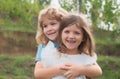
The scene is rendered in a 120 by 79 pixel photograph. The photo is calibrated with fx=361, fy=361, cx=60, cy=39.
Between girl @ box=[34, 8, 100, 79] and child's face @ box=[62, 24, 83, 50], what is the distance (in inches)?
4.5

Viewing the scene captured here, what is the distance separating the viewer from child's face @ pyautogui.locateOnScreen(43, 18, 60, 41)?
2.51 metres

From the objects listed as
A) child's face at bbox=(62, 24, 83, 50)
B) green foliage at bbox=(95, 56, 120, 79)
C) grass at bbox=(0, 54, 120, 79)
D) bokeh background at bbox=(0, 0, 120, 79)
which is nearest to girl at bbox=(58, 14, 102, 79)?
child's face at bbox=(62, 24, 83, 50)

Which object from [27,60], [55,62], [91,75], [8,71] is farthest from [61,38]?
[27,60]

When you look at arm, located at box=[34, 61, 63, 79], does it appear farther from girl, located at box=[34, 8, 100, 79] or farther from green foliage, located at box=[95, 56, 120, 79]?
green foliage, located at box=[95, 56, 120, 79]

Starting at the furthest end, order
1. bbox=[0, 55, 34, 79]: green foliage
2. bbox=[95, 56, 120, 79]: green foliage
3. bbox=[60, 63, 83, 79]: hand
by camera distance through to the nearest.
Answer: bbox=[95, 56, 120, 79]: green foliage < bbox=[0, 55, 34, 79]: green foliage < bbox=[60, 63, 83, 79]: hand

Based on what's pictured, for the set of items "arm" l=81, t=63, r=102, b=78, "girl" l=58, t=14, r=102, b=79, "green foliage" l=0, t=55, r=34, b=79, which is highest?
"girl" l=58, t=14, r=102, b=79

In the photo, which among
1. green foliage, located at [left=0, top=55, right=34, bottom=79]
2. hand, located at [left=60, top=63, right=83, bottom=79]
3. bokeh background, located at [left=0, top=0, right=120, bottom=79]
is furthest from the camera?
bokeh background, located at [left=0, top=0, right=120, bottom=79]

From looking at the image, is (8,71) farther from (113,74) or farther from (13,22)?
(13,22)

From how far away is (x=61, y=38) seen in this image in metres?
2.44

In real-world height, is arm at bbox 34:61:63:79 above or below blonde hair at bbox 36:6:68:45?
below

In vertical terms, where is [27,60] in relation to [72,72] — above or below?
below

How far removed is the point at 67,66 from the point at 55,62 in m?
0.09

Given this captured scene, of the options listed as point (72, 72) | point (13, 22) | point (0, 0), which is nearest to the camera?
point (72, 72)

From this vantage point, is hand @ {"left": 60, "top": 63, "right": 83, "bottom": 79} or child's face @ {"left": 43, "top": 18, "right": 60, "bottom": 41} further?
child's face @ {"left": 43, "top": 18, "right": 60, "bottom": 41}
